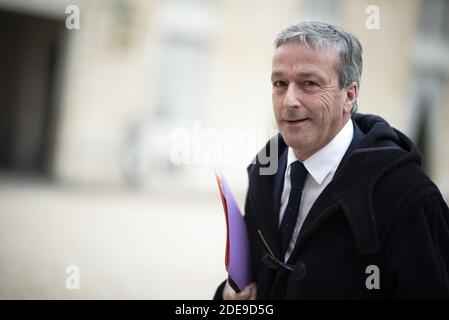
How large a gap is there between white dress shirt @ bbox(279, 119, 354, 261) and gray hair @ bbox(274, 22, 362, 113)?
0.23 meters

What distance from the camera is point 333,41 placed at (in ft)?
6.49

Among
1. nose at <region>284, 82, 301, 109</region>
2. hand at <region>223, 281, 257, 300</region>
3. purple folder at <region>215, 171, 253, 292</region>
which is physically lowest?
hand at <region>223, 281, 257, 300</region>

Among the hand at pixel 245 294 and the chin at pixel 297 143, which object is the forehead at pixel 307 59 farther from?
the hand at pixel 245 294

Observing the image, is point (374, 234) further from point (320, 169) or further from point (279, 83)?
point (279, 83)

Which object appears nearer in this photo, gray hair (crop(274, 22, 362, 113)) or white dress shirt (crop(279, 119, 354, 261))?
gray hair (crop(274, 22, 362, 113))

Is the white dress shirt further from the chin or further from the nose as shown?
the nose

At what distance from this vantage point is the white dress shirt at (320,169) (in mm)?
2098

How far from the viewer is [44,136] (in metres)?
15.6

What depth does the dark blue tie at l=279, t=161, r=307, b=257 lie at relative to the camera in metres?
2.12

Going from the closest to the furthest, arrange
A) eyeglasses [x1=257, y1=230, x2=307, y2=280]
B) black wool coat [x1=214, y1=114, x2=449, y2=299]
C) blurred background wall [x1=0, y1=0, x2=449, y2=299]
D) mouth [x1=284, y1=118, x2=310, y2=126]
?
black wool coat [x1=214, y1=114, x2=449, y2=299] → eyeglasses [x1=257, y1=230, x2=307, y2=280] → mouth [x1=284, y1=118, x2=310, y2=126] → blurred background wall [x1=0, y1=0, x2=449, y2=299]

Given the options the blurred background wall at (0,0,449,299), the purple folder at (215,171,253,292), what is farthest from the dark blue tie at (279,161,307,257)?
the blurred background wall at (0,0,449,299)

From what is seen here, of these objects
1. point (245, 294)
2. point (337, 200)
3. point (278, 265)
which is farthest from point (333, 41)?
point (245, 294)

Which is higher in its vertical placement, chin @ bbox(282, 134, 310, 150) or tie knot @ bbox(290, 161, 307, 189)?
chin @ bbox(282, 134, 310, 150)
